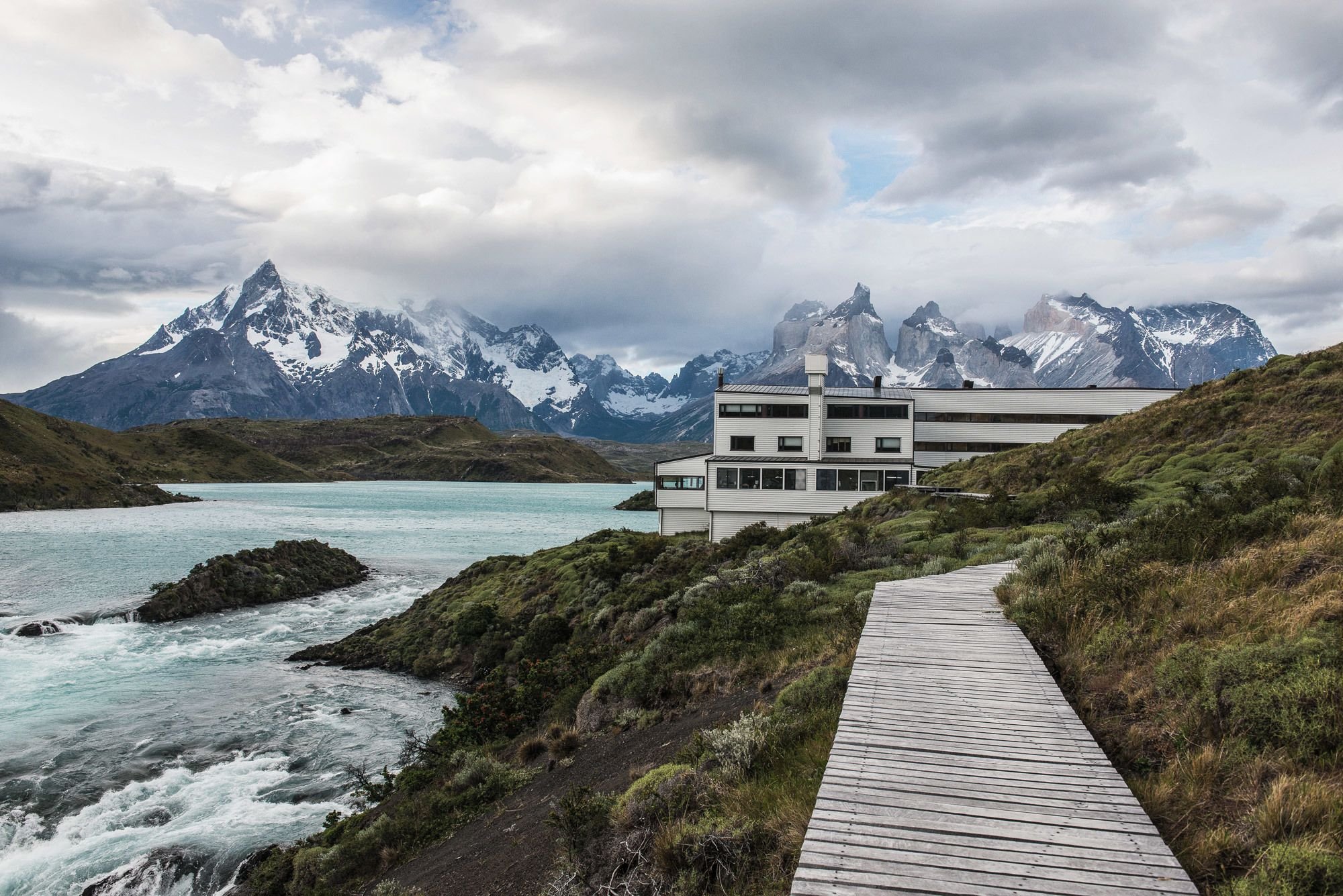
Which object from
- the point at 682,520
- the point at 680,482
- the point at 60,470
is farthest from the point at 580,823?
the point at 60,470

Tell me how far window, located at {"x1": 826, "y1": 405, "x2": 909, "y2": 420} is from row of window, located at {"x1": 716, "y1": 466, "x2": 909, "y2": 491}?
297 inches

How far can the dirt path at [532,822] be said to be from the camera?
381 inches

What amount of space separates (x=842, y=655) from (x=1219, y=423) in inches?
1218

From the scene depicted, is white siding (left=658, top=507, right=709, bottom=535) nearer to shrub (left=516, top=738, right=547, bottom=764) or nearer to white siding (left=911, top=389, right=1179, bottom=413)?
white siding (left=911, top=389, right=1179, bottom=413)

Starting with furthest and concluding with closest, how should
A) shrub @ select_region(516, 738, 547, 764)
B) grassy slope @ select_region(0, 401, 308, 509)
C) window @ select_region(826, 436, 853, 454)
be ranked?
grassy slope @ select_region(0, 401, 308, 509) → window @ select_region(826, 436, 853, 454) → shrub @ select_region(516, 738, 547, 764)

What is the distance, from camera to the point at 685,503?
60.1 metres

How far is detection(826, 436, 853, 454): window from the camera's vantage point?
60.0 m

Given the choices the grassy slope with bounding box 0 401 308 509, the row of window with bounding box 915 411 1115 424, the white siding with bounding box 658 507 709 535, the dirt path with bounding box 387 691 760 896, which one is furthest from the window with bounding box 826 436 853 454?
the grassy slope with bounding box 0 401 308 509

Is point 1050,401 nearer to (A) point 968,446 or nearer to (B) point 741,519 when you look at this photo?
(A) point 968,446

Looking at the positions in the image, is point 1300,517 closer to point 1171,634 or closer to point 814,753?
point 1171,634

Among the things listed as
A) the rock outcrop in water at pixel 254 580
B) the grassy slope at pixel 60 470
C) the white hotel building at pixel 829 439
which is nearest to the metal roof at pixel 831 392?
the white hotel building at pixel 829 439

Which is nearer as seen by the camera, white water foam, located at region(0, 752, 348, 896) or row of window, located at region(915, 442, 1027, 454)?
white water foam, located at region(0, 752, 348, 896)

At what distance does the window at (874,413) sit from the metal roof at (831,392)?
0.77m

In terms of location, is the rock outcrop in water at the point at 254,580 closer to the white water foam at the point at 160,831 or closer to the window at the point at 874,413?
the white water foam at the point at 160,831
